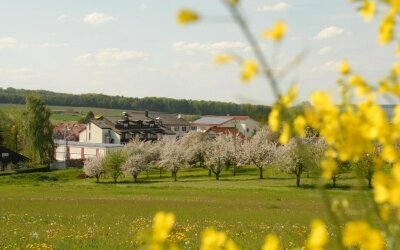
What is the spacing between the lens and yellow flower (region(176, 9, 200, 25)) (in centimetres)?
144

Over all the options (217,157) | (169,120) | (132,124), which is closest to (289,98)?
(217,157)

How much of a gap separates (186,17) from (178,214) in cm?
2596

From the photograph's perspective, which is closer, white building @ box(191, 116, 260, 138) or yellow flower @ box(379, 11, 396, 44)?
yellow flower @ box(379, 11, 396, 44)

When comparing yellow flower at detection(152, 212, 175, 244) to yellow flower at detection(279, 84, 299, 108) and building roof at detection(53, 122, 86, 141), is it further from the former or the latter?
building roof at detection(53, 122, 86, 141)

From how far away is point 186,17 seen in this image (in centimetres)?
145

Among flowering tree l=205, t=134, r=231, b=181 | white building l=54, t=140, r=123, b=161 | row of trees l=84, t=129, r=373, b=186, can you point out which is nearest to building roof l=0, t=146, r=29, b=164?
white building l=54, t=140, r=123, b=161

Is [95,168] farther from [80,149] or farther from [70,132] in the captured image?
[70,132]

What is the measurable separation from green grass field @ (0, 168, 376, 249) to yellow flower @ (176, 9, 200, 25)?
0.67 m

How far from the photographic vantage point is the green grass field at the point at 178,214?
13945 millimetres

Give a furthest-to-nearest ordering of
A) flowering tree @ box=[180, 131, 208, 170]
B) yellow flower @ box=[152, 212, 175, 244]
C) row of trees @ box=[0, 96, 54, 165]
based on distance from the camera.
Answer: row of trees @ box=[0, 96, 54, 165]
flowering tree @ box=[180, 131, 208, 170]
yellow flower @ box=[152, 212, 175, 244]

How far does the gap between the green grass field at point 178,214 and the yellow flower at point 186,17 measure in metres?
0.67

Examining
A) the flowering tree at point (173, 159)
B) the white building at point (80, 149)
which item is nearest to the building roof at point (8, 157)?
the white building at point (80, 149)

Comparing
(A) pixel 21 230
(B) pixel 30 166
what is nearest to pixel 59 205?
(A) pixel 21 230

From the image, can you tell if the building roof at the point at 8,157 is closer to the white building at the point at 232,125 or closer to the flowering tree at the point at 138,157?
the flowering tree at the point at 138,157
